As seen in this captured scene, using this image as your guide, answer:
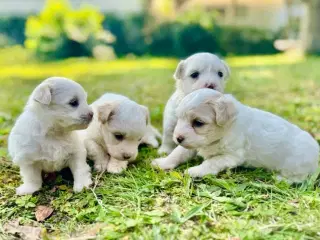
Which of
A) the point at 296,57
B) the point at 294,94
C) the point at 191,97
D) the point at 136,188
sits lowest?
the point at 296,57

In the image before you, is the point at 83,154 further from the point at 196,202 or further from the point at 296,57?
the point at 296,57

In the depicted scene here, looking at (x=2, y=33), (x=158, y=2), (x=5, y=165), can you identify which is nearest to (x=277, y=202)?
(x=5, y=165)

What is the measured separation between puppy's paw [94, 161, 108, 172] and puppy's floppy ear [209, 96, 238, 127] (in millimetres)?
1382

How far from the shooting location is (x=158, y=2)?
2917cm

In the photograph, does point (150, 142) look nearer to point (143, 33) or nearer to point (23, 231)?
point (23, 231)

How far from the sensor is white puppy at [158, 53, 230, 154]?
5230 millimetres

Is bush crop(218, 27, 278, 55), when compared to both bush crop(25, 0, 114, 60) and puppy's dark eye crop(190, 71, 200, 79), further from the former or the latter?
puppy's dark eye crop(190, 71, 200, 79)

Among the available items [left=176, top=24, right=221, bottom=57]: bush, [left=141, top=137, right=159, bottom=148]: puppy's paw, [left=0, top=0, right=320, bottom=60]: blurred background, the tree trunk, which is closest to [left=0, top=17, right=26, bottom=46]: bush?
[left=0, top=0, right=320, bottom=60]: blurred background

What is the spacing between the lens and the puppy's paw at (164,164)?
4949mm

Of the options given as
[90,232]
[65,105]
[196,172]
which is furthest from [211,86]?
[90,232]

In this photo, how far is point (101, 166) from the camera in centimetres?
490

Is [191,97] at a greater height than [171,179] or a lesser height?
greater

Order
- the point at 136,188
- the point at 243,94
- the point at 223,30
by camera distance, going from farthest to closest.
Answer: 1. the point at 223,30
2. the point at 243,94
3. the point at 136,188

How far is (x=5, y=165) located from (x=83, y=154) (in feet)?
3.73
